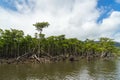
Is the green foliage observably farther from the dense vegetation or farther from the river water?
the river water

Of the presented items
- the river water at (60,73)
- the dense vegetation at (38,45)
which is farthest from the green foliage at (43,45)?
the river water at (60,73)

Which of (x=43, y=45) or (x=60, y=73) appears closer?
(x=60, y=73)

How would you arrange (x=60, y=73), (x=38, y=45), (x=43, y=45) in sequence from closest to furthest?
1. (x=60, y=73)
2. (x=38, y=45)
3. (x=43, y=45)

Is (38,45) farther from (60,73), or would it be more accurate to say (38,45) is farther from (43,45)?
(60,73)

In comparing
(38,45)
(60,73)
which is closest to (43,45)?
(38,45)

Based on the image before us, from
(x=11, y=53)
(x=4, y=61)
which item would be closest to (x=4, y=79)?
(x=4, y=61)

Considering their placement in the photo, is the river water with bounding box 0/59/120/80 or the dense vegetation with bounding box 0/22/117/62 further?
the dense vegetation with bounding box 0/22/117/62

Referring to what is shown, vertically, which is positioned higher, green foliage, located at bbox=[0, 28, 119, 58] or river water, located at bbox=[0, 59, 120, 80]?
green foliage, located at bbox=[0, 28, 119, 58]

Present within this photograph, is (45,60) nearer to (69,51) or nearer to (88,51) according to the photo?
(69,51)

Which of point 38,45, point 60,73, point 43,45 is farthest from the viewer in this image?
point 43,45

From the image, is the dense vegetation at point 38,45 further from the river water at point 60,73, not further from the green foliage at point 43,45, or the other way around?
the river water at point 60,73

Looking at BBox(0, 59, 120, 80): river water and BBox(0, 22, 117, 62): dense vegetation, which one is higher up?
BBox(0, 22, 117, 62): dense vegetation

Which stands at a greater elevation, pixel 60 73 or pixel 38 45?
pixel 38 45

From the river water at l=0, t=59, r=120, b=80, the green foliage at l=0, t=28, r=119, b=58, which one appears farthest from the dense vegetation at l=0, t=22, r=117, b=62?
the river water at l=0, t=59, r=120, b=80
